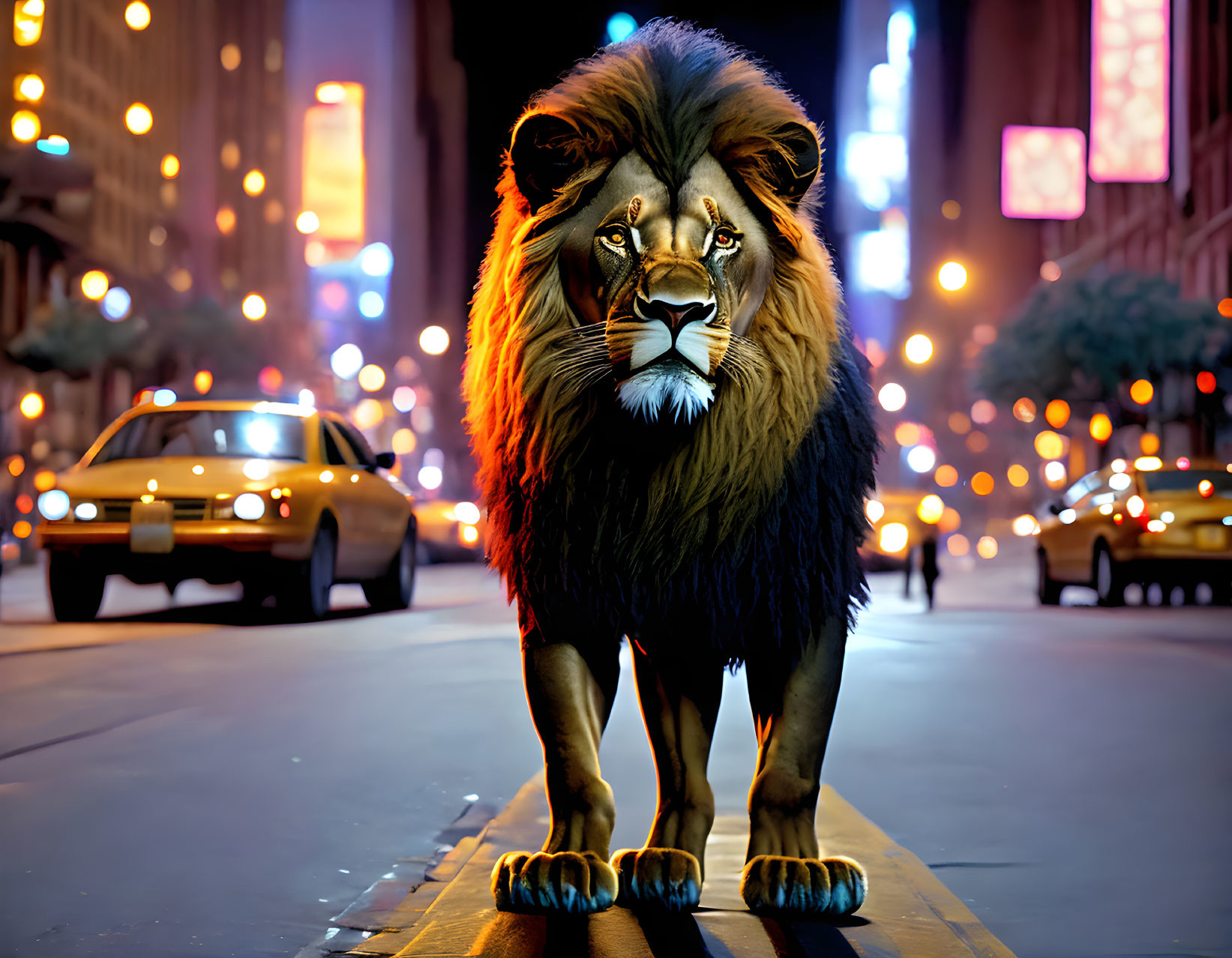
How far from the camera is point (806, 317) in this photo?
12.0 feet

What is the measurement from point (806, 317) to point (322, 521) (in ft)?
30.4

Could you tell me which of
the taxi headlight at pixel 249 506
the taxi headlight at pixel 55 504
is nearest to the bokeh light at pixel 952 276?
the taxi headlight at pixel 249 506

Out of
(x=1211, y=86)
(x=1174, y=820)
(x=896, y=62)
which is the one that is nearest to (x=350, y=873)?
(x=1174, y=820)

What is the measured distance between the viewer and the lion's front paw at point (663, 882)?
11.5 feet

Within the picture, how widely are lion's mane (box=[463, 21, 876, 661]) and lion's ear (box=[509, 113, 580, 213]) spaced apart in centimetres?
3

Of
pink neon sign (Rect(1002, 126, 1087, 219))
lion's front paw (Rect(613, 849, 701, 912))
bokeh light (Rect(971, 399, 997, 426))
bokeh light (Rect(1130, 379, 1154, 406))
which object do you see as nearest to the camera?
lion's front paw (Rect(613, 849, 701, 912))

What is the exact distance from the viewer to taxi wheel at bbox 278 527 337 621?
40.3ft

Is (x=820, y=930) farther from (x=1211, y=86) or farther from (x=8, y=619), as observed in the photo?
(x=1211, y=86)

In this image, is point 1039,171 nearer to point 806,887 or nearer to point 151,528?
point 151,528

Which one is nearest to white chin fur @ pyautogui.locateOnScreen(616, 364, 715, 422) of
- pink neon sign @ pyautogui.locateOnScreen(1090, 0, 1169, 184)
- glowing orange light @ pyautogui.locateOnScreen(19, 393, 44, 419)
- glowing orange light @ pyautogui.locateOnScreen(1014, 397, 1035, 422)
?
glowing orange light @ pyautogui.locateOnScreen(1014, 397, 1035, 422)

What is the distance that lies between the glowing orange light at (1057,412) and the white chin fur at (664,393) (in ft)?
117

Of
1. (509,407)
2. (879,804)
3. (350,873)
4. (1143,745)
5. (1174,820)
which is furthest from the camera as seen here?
(1143,745)

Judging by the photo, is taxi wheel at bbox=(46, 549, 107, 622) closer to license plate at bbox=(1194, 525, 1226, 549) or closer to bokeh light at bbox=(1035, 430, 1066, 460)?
license plate at bbox=(1194, 525, 1226, 549)

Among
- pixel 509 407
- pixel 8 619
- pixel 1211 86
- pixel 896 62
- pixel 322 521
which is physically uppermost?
pixel 896 62
